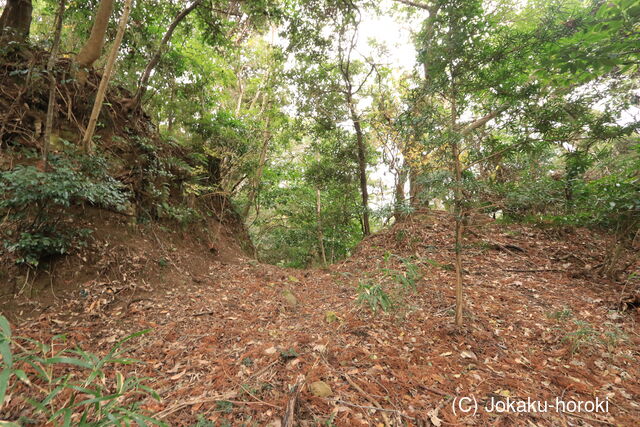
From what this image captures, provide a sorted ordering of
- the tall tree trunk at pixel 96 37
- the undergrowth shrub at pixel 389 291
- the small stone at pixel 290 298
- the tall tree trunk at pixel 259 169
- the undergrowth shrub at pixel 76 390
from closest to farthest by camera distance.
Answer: the undergrowth shrub at pixel 76 390, the undergrowth shrub at pixel 389 291, the tall tree trunk at pixel 96 37, the small stone at pixel 290 298, the tall tree trunk at pixel 259 169

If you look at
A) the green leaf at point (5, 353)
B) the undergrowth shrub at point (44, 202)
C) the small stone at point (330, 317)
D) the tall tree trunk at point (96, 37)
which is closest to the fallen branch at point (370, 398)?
the small stone at point (330, 317)

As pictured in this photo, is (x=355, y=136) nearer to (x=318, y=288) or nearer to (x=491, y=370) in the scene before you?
(x=318, y=288)

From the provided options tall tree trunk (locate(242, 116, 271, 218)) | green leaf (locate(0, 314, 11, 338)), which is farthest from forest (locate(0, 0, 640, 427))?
tall tree trunk (locate(242, 116, 271, 218))

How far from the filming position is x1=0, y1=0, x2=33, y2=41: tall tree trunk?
15.3 ft

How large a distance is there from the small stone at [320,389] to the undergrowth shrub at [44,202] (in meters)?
3.67

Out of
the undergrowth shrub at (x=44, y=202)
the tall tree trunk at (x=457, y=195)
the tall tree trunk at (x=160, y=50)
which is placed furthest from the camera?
the tall tree trunk at (x=160, y=50)

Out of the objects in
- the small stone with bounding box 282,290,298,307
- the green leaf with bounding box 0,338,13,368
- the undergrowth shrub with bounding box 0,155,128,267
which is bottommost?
the small stone with bounding box 282,290,298,307

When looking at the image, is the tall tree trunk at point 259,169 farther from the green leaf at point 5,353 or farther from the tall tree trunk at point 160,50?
the green leaf at point 5,353

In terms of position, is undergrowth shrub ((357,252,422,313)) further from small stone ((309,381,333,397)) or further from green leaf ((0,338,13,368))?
green leaf ((0,338,13,368))

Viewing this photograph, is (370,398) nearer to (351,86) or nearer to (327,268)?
(327,268)

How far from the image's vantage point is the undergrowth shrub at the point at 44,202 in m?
3.19

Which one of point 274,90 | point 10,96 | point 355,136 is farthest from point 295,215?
point 10,96

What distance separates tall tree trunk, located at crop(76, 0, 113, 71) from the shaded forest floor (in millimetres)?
3735

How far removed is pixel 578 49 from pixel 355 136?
19.9 ft
